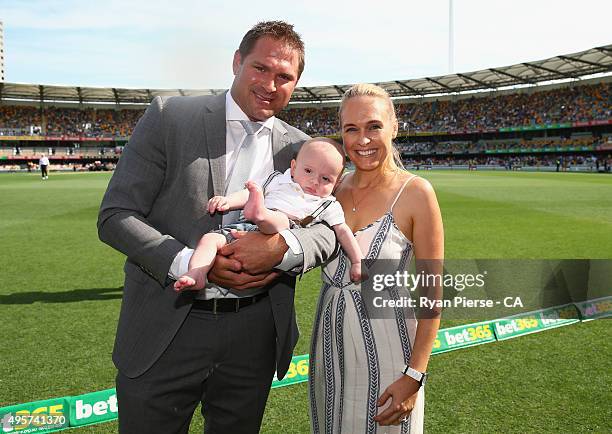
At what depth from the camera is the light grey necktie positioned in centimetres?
241

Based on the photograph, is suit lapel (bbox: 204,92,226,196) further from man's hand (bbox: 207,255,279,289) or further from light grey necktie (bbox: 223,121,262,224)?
man's hand (bbox: 207,255,279,289)

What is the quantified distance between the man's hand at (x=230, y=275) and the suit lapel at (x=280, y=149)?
65 cm

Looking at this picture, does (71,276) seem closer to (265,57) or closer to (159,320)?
(159,320)

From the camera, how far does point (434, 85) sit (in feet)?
204

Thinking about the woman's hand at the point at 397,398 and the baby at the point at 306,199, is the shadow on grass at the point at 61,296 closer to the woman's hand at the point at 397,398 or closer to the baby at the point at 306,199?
the baby at the point at 306,199

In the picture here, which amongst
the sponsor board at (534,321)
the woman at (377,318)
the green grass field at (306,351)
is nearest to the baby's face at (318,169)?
the woman at (377,318)

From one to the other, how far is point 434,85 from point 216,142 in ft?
211

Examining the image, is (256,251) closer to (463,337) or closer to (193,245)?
(193,245)

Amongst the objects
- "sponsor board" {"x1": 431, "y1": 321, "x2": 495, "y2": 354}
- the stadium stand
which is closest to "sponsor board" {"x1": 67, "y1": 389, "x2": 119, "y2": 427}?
"sponsor board" {"x1": 431, "y1": 321, "x2": 495, "y2": 354}

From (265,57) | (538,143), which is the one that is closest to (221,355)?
(265,57)

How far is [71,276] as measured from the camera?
8.16 meters

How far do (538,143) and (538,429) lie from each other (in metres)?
62.2

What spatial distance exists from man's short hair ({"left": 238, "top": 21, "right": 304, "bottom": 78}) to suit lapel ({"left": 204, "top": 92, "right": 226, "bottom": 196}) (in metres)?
0.31

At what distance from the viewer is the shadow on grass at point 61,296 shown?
6875 mm
